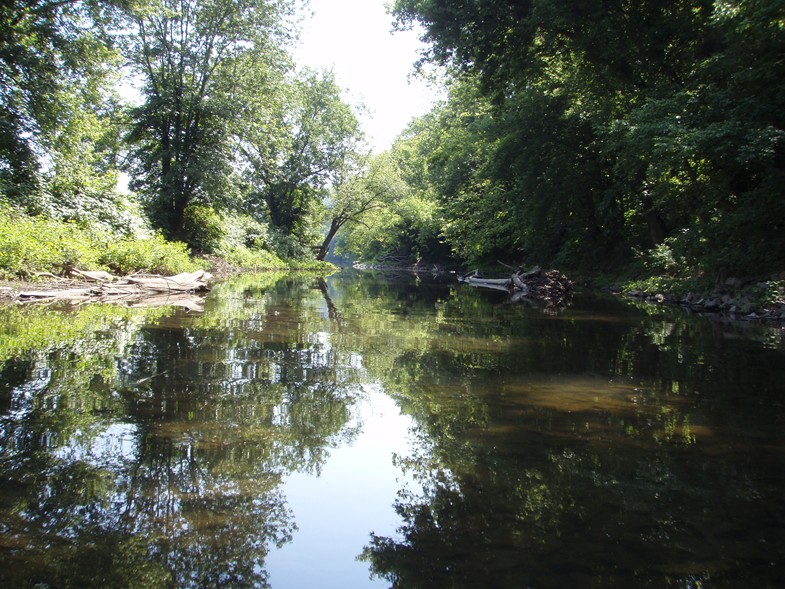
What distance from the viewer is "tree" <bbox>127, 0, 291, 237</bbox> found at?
979 inches

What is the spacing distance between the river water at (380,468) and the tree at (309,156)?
111ft

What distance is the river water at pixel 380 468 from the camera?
2.21 m

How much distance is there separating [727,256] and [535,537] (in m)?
13.6

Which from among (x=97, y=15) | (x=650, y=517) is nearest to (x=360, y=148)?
(x=97, y=15)

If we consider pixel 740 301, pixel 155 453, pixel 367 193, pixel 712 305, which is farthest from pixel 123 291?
pixel 367 193

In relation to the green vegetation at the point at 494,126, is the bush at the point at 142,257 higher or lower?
lower

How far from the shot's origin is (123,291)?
1293 cm

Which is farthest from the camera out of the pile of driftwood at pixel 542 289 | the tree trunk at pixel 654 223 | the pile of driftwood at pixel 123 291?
the tree trunk at pixel 654 223

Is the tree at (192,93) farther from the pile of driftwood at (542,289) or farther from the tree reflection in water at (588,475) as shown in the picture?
the tree reflection in water at (588,475)

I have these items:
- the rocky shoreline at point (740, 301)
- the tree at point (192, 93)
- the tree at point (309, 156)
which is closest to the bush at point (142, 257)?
the tree at point (192, 93)

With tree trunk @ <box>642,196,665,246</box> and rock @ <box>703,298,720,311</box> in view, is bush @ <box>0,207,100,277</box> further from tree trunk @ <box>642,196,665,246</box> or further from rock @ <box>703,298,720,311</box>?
tree trunk @ <box>642,196,665,246</box>

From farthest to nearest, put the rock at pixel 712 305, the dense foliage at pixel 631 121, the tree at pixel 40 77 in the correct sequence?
the tree at pixel 40 77, the rock at pixel 712 305, the dense foliage at pixel 631 121

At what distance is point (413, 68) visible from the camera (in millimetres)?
18250

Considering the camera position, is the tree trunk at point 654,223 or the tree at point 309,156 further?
the tree at point 309,156
